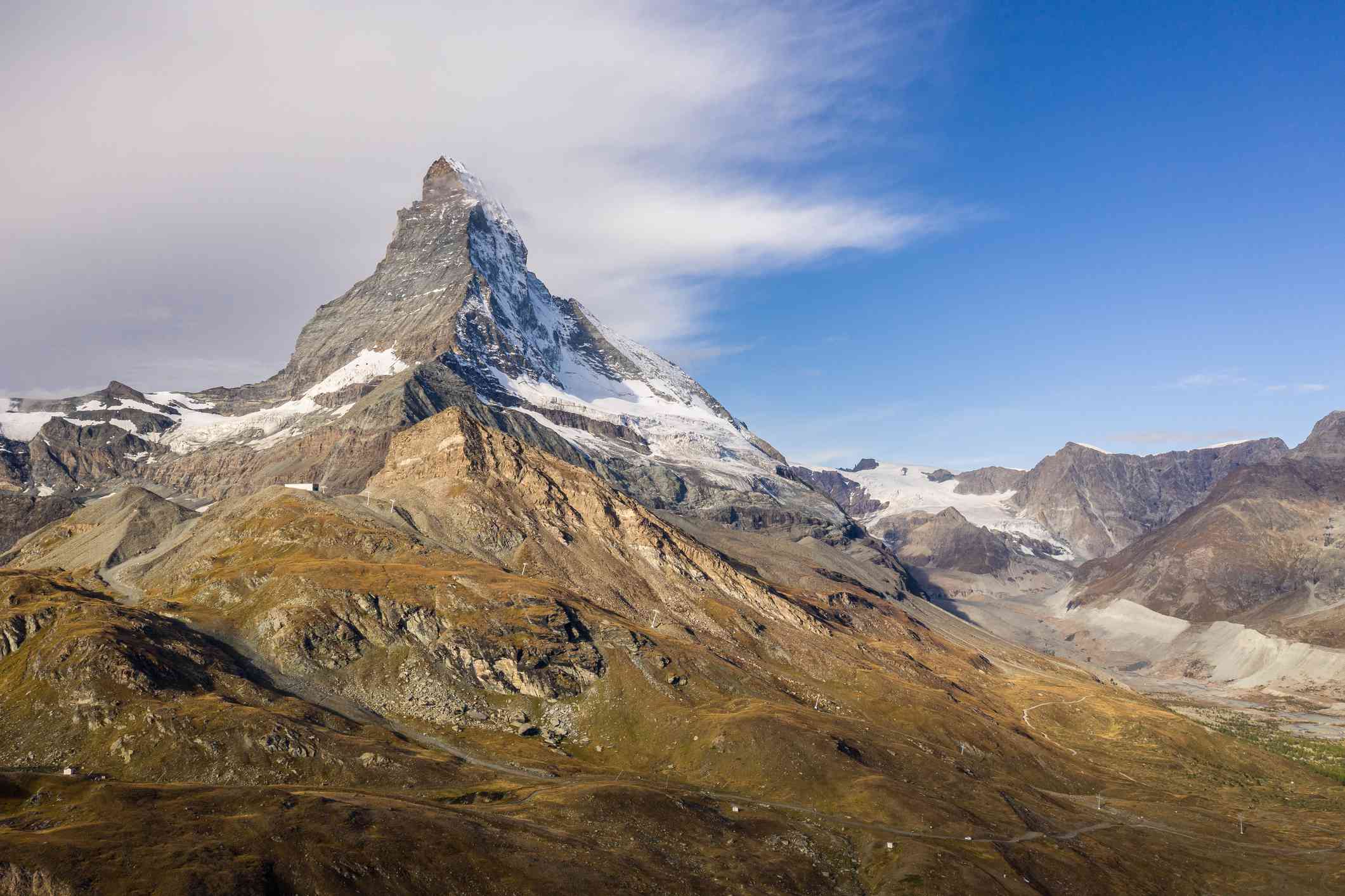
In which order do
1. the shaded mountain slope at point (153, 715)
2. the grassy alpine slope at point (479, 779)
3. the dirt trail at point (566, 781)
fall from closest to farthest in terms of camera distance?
the grassy alpine slope at point (479, 779) < the shaded mountain slope at point (153, 715) < the dirt trail at point (566, 781)

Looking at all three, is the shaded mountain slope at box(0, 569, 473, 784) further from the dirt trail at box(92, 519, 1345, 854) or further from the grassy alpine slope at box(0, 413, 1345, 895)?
the dirt trail at box(92, 519, 1345, 854)

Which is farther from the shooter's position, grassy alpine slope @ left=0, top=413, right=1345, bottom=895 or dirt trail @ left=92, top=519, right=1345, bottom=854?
Answer: dirt trail @ left=92, top=519, right=1345, bottom=854

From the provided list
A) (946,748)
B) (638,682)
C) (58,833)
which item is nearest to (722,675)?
(638,682)

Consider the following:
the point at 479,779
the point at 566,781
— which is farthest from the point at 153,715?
the point at 566,781

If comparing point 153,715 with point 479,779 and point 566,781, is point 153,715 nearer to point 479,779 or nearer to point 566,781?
point 479,779

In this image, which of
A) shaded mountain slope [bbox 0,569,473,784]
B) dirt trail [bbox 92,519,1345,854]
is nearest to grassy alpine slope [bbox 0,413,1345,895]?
shaded mountain slope [bbox 0,569,473,784]

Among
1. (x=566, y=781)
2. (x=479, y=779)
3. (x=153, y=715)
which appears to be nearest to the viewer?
(x=153, y=715)

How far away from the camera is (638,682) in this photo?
18500 centimetres

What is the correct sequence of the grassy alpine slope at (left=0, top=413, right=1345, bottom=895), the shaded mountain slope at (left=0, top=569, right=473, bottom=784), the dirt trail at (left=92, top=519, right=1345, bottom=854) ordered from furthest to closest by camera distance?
the dirt trail at (left=92, top=519, right=1345, bottom=854) < the shaded mountain slope at (left=0, top=569, right=473, bottom=784) < the grassy alpine slope at (left=0, top=413, right=1345, bottom=895)

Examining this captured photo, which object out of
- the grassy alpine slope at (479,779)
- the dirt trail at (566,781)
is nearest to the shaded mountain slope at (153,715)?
the grassy alpine slope at (479,779)

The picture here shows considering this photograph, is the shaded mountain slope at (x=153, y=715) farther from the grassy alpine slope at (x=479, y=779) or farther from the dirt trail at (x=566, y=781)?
the dirt trail at (x=566, y=781)

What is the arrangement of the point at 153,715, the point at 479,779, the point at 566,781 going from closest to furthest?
the point at 153,715 < the point at 479,779 < the point at 566,781

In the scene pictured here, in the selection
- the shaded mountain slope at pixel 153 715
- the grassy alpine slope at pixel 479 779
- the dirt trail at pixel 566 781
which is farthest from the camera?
the dirt trail at pixel 566 781

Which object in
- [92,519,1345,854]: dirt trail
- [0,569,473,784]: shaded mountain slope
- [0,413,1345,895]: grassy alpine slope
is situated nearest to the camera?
[0,413,1345,895]: grassy alpine slope
